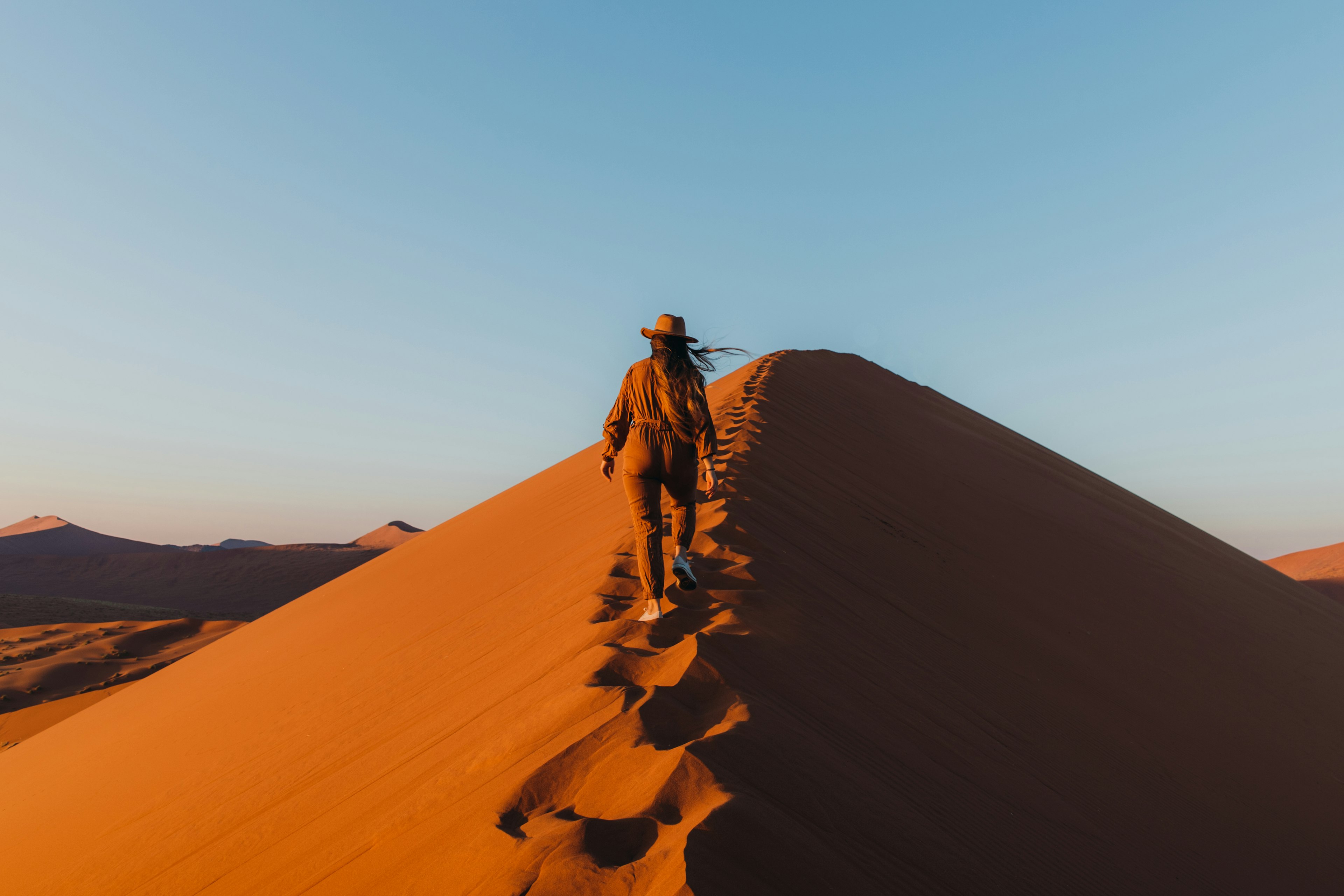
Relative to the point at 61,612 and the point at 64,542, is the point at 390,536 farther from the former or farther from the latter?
the point at 61,612

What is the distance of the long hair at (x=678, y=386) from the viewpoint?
3.34m

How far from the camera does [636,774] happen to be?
194 cm

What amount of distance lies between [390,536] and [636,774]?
7391 cm

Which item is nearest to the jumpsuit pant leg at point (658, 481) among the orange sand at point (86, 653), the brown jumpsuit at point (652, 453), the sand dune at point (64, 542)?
the brown jumpsuit at point (652, 453)

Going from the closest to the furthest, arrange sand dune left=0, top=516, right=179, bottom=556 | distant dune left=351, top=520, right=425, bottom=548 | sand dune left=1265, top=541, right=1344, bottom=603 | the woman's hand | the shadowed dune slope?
the shadowed dune slope < the woman's hand < sand dune left=1265, top=541, right=1344, bottom=603 < sand dune left=0, top=516, right=179, bottom=556 < distant dune left=351, top=520, right=425, bottom=548

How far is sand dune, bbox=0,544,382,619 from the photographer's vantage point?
28.3m

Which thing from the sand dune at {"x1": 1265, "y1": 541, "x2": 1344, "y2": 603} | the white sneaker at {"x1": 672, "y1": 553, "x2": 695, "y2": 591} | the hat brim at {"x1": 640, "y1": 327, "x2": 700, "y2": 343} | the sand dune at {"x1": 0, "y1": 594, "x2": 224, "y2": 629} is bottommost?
the sand dune at {"x1": 1265, "y1": 541, "x2": 1344, "y2": 603}

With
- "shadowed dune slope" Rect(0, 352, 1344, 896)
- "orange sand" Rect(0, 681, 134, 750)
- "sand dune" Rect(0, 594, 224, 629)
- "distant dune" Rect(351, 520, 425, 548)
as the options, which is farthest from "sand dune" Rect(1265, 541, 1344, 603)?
"distant dune" Rect(351, 520, 425, 548)

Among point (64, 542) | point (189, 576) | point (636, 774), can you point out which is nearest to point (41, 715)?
point (636, 774)

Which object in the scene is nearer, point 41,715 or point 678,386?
point 678,386

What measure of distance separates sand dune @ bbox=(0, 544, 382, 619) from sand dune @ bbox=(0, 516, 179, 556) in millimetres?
18683

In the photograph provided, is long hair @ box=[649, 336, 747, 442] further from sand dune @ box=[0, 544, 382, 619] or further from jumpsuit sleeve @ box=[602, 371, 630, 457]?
sand dune @ box=[0, 544, 382, 619]

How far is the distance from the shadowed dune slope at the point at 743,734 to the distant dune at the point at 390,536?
6501 centimetres

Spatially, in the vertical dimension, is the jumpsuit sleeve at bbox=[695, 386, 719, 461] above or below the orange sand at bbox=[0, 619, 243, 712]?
above
